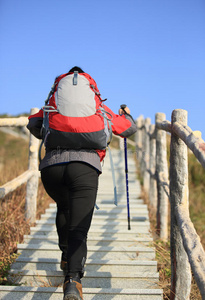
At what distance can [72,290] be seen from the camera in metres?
2.21

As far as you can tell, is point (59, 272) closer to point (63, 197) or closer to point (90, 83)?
point (63, 197)

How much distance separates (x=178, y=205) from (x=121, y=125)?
72 centimetres

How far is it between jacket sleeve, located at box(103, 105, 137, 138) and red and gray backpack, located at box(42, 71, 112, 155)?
7.5 inches

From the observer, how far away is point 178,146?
2.88 meters

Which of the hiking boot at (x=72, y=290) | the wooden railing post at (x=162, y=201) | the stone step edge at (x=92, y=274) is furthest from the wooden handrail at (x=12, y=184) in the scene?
the wooden railing post at (x=162, y=201)

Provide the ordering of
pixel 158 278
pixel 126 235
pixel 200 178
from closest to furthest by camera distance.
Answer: pixel 158 278
pixel 126 235
pixel 200 178

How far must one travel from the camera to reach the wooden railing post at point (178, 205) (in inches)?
106

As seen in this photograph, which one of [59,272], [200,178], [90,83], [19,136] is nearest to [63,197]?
[90,83]

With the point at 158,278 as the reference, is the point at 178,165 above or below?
above

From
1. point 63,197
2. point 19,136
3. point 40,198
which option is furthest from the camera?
point 19,136

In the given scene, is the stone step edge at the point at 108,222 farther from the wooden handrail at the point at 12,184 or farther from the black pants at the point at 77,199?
the black pants at the point at 77,199

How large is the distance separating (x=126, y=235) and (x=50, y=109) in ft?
7.68

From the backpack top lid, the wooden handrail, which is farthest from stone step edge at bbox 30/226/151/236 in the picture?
the backpack top lid

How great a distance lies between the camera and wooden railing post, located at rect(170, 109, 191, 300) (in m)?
2.70
